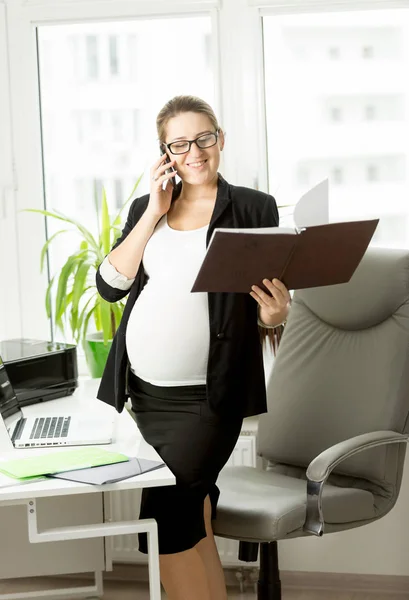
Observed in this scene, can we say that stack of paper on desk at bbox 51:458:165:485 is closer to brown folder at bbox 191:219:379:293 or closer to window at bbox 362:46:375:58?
brown folder at bbox 191:219:379:293

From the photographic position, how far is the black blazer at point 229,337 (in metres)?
2.11

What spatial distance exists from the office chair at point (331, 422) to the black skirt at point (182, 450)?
213 millimetres

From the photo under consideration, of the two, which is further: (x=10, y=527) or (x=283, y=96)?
(x=283, y=96)

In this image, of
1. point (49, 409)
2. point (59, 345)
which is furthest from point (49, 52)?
point (49, 409)

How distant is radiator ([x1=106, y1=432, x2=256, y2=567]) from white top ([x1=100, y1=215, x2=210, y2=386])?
89 cm

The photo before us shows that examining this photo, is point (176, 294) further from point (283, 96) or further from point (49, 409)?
point (283, 96)

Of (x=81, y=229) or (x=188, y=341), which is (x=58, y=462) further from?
(x=81, y=229)

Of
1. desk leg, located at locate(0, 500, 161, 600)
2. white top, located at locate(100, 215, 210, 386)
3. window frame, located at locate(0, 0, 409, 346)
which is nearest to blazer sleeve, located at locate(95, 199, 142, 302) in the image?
white top, located at locate(100, 215, 210, 386)

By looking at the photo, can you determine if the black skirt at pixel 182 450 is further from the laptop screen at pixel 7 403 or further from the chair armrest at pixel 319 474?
the laptop screen at pixel 7 403

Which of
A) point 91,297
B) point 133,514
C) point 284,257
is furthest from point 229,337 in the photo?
point 133,514

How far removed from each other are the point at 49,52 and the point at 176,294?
161cm

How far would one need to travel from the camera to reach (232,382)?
211 cm

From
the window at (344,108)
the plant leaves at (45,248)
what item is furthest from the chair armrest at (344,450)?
the plant leaves at (45,248)

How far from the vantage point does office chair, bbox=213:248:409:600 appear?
2234mm
